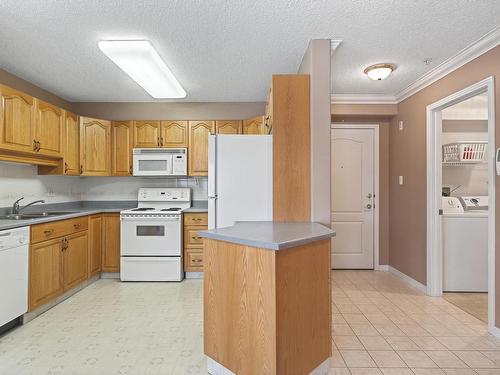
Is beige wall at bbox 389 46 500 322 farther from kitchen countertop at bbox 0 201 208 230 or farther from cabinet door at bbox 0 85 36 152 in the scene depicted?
cabinet door at bbox 0 85 36 152

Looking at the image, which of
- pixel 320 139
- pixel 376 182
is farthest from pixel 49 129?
pixel 376 182

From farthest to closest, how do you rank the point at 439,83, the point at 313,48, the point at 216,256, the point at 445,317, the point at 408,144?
the point at 408,144
the point at 439,83
the point at 445,317
the point at 313,48
the point at 216,256

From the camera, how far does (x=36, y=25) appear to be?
2186 millimetres

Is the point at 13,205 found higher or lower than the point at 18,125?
lower

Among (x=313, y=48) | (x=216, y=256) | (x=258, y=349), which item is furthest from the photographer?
(x=313, y=48)

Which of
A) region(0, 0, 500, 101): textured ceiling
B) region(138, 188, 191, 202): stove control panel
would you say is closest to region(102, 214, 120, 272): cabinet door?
region(138, 188, 191, 202): stove control panel

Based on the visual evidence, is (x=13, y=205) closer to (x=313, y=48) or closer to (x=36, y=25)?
(x=36, y=25)

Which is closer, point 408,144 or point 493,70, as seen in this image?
point 493,70

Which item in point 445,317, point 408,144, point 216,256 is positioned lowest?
point 445,317

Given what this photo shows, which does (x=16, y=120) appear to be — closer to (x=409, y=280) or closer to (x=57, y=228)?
(x=57, y=228)

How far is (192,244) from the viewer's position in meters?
3.75

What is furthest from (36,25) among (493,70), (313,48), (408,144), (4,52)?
(408,144)

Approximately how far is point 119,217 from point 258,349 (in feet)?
9.49

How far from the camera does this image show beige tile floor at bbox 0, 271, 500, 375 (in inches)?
74.9
